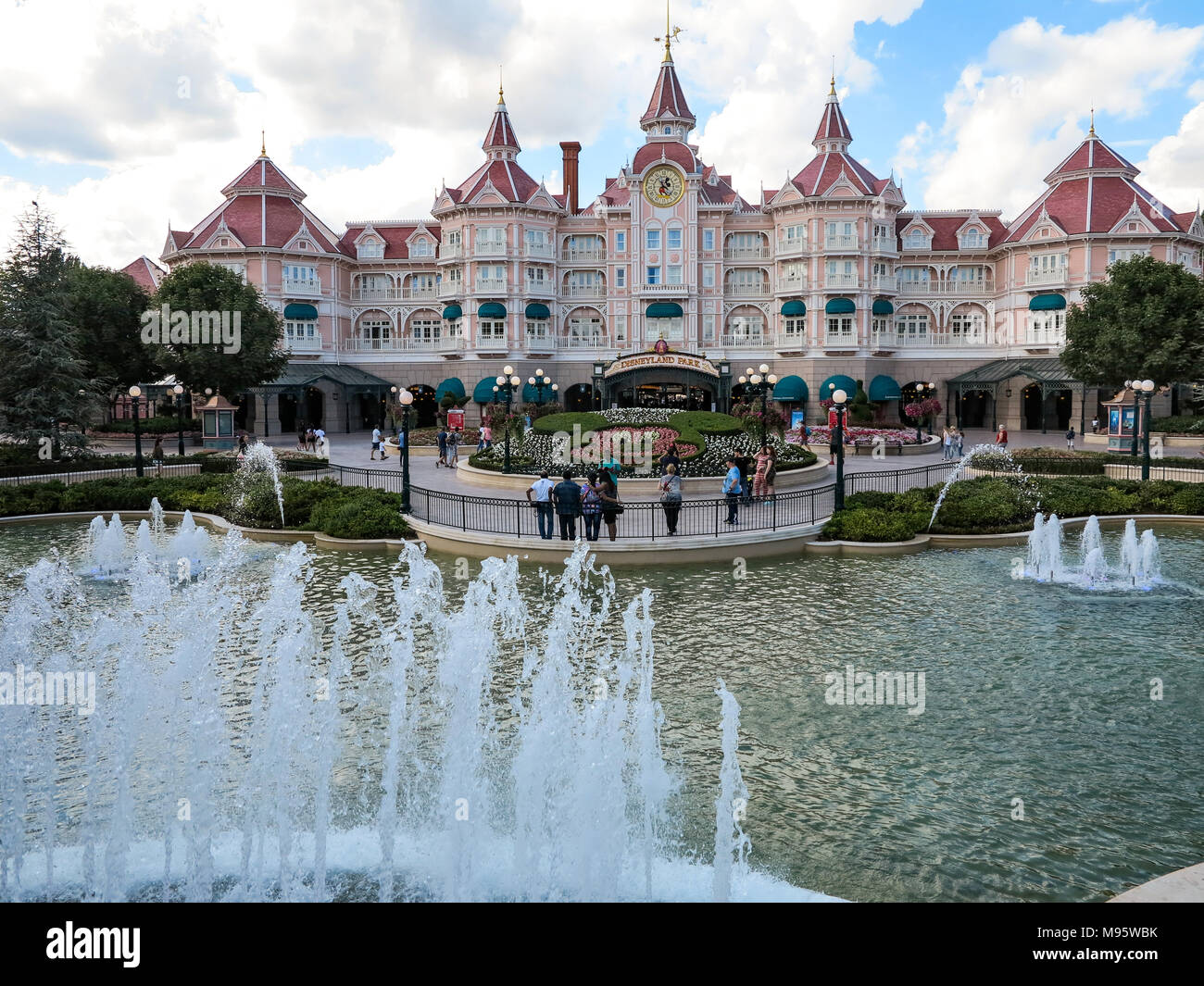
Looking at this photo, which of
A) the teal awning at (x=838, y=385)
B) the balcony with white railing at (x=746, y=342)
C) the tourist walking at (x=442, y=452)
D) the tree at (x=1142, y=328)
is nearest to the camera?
the tourist walking at (x=442, y=452)

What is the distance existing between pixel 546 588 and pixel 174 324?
35887 mm

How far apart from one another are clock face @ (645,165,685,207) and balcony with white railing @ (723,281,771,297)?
252 inches

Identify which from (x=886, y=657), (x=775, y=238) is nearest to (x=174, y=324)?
(x=775, y=238)

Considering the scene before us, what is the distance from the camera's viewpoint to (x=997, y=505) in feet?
72.6

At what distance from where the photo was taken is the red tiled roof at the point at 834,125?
56.5 metres

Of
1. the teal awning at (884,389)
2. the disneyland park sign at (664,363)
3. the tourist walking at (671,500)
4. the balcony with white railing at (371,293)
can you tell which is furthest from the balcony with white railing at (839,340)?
the tourist walking at (671,500)

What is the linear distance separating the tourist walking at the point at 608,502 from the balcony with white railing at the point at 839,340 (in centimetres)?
3835

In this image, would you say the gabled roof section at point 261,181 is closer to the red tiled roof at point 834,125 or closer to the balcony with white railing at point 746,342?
the balcony with white railing at point 746,342

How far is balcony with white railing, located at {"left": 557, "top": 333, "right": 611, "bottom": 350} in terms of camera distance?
59375 mm

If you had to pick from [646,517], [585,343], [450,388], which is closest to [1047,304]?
[585,343]

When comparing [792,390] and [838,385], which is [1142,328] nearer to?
[838,385]

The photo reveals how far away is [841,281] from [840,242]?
240cm

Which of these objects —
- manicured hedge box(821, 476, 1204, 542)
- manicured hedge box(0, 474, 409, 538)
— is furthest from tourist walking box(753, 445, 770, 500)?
manicured hedge box(0, 474, 409, 538)

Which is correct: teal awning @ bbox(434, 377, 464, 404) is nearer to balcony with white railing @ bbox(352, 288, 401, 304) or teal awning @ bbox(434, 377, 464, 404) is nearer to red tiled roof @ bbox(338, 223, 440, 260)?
balcony with white railing @ bbox(352, 288, 401, 304)
